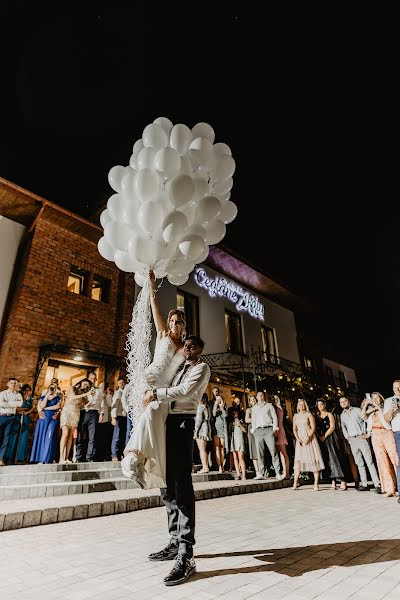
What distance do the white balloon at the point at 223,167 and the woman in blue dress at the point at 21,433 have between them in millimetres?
5916

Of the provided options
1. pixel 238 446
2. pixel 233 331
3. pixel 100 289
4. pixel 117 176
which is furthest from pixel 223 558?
pixel 233 331

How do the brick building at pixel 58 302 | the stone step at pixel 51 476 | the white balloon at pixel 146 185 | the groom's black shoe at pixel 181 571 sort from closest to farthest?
the groom's black shoe at pixel 181 571, the white balloon at pixel 146 185, the stone step at pixel 51 476, the brick building at pixel 58 302

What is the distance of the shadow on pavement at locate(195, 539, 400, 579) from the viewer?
2.13 m

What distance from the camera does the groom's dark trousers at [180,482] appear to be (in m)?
2.20

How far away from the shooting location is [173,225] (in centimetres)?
309

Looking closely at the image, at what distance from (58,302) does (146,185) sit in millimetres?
7176

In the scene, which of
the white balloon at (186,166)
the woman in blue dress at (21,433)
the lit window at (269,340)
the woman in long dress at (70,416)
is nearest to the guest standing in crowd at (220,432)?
the woman in long dress at (70,416)

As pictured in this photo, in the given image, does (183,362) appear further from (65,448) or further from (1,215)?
(1,215)

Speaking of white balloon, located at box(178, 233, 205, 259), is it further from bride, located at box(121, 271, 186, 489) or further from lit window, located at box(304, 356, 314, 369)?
lit window, located at box(304, 356, 314, 369)

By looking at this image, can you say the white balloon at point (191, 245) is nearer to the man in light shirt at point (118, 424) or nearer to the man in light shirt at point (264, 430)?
the man in light shirt at point (264, 430)

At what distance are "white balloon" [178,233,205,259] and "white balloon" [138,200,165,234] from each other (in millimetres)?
277

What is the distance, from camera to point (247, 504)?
474 centimetres

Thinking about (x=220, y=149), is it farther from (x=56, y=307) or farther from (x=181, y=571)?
(x=56, y=307)

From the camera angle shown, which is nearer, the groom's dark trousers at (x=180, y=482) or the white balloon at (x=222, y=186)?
the groom's dark trousers at (x=180, y=482)
